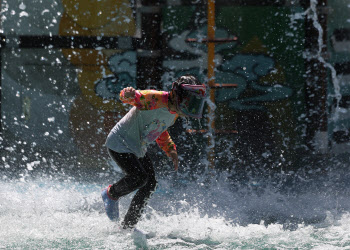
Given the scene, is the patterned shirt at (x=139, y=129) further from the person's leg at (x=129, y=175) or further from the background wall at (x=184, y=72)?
the background wall at (x=184, y=72)

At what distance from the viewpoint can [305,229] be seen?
4.36 metres

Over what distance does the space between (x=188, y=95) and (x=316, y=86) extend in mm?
4679

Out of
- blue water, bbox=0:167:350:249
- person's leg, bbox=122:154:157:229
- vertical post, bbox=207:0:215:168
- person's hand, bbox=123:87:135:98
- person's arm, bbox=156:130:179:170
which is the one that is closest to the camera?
person's hand, bbox=123:87:135:98

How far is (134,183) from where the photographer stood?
3.96 metres

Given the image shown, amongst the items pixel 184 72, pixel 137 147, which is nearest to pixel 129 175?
pixel 137 147

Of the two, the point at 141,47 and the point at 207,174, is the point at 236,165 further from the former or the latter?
the point at 141,47

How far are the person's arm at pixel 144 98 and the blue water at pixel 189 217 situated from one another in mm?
971

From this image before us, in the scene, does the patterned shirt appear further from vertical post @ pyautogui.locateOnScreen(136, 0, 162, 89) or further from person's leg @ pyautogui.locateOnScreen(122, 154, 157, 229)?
vertical post @ pyautogui.locateOnScreen(136, 0, 162, 89)

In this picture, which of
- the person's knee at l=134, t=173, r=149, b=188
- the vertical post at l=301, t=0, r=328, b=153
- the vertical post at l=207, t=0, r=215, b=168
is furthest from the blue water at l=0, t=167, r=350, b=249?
the vertical post at l=301, t=0, r=328, b=153

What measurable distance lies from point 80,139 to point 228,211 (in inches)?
143

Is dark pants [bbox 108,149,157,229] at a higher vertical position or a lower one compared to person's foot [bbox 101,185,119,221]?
higher

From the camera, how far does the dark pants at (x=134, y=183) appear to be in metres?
3.98

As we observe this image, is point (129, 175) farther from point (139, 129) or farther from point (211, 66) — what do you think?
point (211, 66)

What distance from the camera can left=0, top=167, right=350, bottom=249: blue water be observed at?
3.88m
